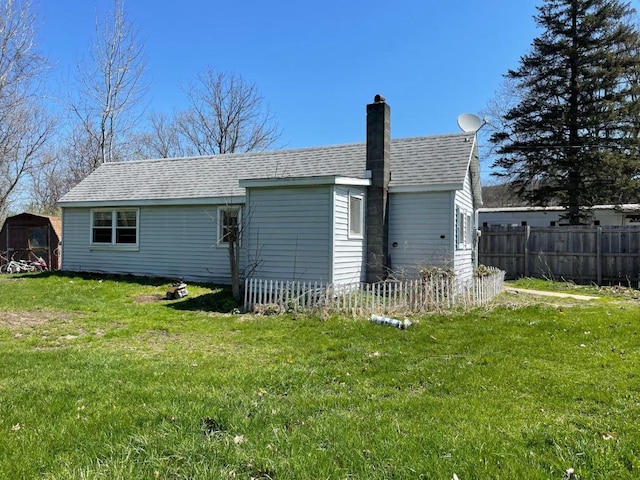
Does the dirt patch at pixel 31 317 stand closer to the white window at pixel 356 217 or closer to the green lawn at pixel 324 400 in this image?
the green lawn at pixel 324 400

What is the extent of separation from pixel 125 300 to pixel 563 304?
36.4 feet

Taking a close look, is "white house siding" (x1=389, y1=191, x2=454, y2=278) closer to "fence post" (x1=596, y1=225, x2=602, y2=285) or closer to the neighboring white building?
"fence post" (x1=596, y1=225, x2=602, y2=285)

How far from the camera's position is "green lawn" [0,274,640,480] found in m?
3.17

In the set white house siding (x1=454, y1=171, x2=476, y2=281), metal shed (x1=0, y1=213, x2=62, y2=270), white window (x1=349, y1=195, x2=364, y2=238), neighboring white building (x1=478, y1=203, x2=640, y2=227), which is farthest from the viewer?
neighboring white building (x1=478, y1=203, x2=640, y2=227)

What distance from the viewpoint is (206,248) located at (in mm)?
14547

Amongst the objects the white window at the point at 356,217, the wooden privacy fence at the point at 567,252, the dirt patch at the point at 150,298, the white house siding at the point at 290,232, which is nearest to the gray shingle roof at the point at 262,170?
the white window at the point at 356,217

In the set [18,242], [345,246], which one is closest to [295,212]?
[345,246]

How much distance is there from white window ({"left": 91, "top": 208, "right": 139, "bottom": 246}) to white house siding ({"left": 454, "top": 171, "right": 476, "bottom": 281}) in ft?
35.6

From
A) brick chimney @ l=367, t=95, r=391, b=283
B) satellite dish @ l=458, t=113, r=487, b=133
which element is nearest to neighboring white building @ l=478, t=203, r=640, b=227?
satellite dish @ l=458, t=113, r=487, b=133

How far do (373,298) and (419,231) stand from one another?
4.24m

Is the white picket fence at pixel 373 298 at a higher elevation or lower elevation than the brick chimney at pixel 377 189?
lower

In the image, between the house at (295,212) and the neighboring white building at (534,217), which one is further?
the neighboring white building at (534,217)

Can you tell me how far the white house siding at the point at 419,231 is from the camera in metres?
12.4

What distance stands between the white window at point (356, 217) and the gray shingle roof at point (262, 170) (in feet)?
3.47
